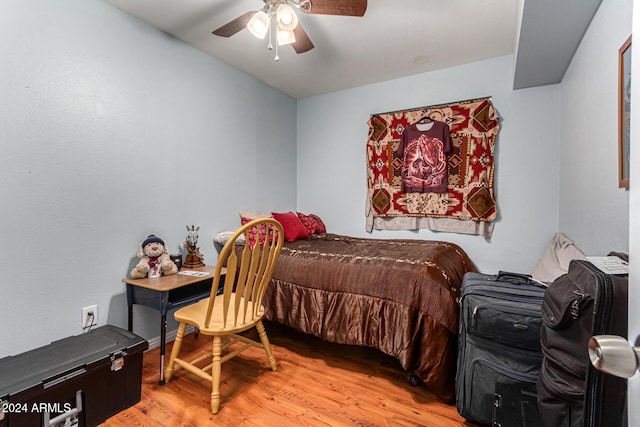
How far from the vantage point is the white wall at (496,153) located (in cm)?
273

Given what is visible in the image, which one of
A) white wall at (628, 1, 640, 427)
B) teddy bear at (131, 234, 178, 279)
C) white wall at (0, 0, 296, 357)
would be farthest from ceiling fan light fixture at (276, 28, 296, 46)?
white wall at (628, 1, 640, 427)

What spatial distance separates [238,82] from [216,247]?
167cm

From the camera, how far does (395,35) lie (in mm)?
2510

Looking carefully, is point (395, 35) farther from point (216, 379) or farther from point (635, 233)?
point (216, 379)

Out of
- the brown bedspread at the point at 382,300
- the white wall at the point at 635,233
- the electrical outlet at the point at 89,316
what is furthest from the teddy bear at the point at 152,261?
the white wall at the point at 635,233

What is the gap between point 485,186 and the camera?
2.92m

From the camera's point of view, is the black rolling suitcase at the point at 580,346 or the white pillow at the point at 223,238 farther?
the white pillow at the point at 223,238

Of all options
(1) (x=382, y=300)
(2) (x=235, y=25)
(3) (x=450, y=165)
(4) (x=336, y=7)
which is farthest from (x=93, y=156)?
(3) (x=450, y=165)

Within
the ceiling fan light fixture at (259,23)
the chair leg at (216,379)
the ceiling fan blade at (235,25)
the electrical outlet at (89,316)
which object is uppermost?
the ceiling fan blade at (235,25)

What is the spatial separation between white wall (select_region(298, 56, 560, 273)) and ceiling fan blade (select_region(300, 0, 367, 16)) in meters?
1.70

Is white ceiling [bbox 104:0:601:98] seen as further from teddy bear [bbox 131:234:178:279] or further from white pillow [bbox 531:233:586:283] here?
teddy bear [bbox 131:234:178:279]

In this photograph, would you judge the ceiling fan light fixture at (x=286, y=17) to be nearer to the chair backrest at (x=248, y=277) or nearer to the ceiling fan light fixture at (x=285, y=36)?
the ceiling fan light fixture at (x=285, y=36)

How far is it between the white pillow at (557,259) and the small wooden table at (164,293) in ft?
7.29

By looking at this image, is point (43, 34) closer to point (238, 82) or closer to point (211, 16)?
point (211, 16)
